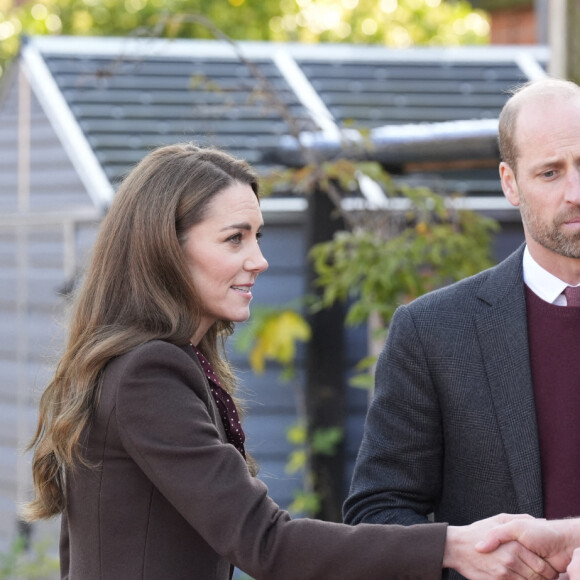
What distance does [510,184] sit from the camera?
9.41 ft

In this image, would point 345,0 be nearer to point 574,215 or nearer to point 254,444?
point 254,444

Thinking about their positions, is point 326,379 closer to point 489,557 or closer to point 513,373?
point 513,373

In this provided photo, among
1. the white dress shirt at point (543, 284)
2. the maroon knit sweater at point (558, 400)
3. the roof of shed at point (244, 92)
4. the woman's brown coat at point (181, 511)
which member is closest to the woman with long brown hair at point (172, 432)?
the woman's brown coat at point (181, 511)

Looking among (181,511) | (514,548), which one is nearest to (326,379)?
(514,548)

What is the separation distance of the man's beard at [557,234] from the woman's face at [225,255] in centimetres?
67

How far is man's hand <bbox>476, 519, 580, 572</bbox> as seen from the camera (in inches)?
97.8

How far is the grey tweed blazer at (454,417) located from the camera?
107 inches

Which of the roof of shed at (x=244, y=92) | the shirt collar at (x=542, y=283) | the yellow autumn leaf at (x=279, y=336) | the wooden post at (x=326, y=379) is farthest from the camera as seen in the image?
the roof of shed at (x=244, y=92)

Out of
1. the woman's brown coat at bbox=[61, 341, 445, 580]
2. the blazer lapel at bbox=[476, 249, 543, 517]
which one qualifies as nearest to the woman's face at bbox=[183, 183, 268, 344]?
the woman's brown coat at bbox=[61, 341, 445, 580]

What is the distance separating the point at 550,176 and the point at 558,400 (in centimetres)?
54

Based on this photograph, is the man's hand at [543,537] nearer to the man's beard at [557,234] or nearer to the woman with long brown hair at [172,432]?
the woman with long brown hair at [172,432]

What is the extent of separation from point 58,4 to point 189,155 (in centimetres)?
2152

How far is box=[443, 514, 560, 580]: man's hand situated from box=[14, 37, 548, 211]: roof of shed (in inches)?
152

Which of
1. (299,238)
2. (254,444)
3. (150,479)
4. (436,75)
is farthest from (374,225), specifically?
(150,479)
